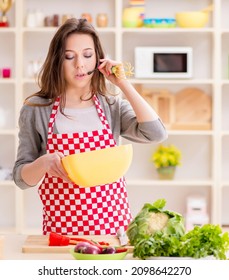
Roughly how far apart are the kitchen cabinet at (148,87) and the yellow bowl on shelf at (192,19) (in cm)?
5

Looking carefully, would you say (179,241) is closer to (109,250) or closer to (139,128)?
(109,250)

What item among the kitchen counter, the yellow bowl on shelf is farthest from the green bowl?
the yellow bowl on shelf

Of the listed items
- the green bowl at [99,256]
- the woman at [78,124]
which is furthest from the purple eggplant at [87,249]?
the woman at [78,124]

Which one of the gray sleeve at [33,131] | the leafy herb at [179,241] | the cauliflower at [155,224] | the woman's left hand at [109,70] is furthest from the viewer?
the gray sleeve at [33,131]

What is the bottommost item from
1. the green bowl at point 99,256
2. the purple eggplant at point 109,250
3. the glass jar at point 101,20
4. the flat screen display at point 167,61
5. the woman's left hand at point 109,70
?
the green bowl at point 99,256

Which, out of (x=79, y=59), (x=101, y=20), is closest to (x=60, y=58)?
(x=79, y=59)

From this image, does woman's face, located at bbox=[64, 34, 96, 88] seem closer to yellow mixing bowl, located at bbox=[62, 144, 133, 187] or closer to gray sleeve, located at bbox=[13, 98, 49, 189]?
gray sleeve, located at bbox=[13, 98, 49, 189]

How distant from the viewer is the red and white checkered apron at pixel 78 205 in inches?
104

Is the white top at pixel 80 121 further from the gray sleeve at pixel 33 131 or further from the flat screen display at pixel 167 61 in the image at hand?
the flat screen display at pixel 167 61

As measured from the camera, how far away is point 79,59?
251 centimetres

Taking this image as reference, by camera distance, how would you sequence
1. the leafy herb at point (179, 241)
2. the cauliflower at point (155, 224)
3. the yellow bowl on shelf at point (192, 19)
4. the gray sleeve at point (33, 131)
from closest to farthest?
the leafy herb at point (179, 241) < the cauliflower at point (155, 224) < the gray sleeve at point (33, 131) < the yellow bowl on shelf at point (192, 19)

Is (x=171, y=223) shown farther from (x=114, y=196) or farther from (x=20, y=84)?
(x=20, y=84)

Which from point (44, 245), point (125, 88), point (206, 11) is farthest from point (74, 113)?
point (206, 11)
